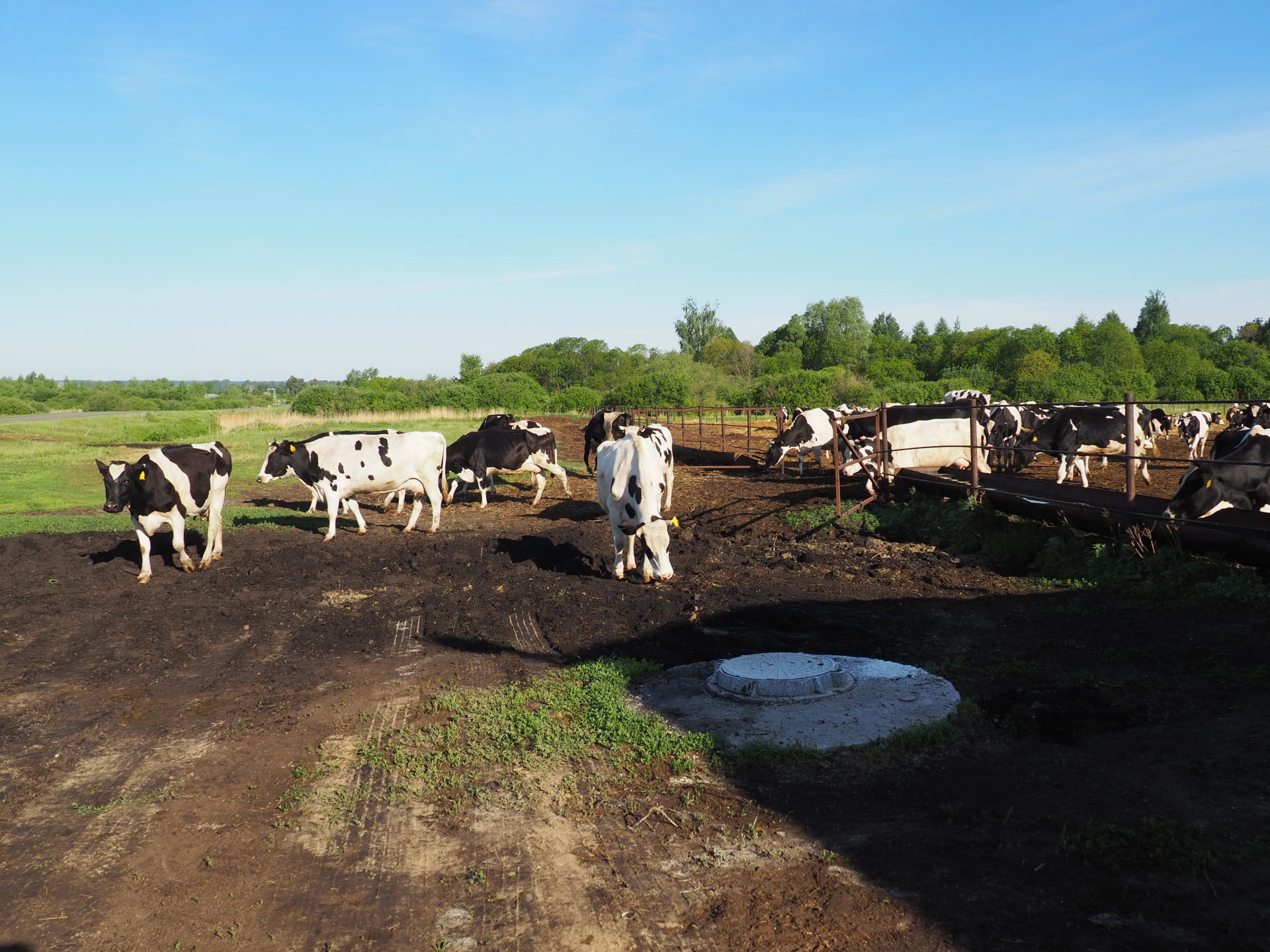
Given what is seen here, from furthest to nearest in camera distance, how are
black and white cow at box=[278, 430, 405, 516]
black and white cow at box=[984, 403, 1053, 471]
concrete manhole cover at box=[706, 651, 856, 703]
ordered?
1. black and white cow at box=[984, 403, 1053, 471]
2. black and white cow at box=[278, 430, 405, 516]
3. concrete manhole cover at box=[706, 651, 856, 703]

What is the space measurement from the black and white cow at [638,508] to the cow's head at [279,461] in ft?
22.2

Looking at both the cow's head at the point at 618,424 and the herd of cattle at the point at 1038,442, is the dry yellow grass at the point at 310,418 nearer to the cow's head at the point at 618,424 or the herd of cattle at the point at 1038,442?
the cow's head at the point at 618,424

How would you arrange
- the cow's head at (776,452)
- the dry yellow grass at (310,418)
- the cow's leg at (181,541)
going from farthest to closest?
the dry yellow grass at (310,418)
the cow's head at (776,452)
the cow's leg at (181,541)

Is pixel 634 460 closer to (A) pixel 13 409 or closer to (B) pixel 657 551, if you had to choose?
(B) pixel 657 551

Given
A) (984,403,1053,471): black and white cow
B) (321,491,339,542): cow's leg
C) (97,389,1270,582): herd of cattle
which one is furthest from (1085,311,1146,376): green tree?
(321,491,339,542): cow's leg

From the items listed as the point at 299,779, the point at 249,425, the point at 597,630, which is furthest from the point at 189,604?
the point at 249,425

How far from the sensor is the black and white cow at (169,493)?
11.9m

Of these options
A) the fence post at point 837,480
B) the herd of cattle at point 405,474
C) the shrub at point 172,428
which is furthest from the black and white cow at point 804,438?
the shrub at point 172,428

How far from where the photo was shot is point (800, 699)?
6203mm

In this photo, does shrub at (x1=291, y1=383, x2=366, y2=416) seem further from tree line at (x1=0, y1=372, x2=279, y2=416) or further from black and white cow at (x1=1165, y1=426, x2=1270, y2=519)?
black and white cow at (x1=1165, y1=426, x2=1270, y2=519)

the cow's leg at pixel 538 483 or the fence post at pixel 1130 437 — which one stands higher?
the fence post at pixel 1130 437

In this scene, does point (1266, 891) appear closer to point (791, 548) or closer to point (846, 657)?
point (846, 657)

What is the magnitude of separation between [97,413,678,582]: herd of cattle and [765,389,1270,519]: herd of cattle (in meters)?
4.06

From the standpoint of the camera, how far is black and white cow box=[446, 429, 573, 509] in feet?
62.4
